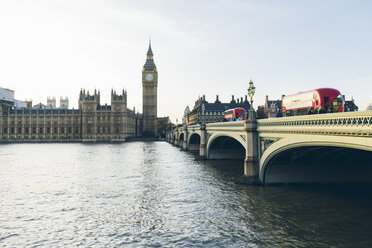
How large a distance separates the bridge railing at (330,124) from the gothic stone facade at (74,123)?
132 meters

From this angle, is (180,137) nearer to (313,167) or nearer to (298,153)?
(313,167)

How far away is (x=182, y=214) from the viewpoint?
19891mm

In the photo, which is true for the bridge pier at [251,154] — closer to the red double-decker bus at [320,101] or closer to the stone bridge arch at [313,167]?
the stone bridge arch at [313,167]

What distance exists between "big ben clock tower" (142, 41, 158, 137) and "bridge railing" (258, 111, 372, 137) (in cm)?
15099

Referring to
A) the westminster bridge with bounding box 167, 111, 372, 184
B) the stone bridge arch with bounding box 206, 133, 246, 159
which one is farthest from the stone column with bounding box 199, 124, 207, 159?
the westminster bridge with bounding box 167, 111, 372, 184

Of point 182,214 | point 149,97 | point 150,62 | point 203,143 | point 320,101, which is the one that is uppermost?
point 150,62

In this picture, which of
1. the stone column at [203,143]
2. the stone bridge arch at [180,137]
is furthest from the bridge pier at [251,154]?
the stone bridge arch at [180,137]

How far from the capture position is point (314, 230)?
16406 millimetres

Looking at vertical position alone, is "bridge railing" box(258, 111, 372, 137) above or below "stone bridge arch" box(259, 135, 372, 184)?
above

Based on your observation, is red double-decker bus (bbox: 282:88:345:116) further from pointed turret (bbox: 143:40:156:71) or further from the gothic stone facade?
pointed turret (bbox: 143:40:156:71)

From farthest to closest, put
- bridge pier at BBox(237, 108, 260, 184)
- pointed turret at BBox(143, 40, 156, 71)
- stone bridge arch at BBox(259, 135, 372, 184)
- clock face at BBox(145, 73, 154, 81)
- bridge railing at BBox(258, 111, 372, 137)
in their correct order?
pointed turret at BBox(143, 40, 156, 71), clock face at BBox(145, 73, 154, 81), bridge pier at BBox(237, 108, 260, 184), stone bridge arch at BBox(259, 135, 372, 184), bridge railing at BBox(258, 111, 372, 137)

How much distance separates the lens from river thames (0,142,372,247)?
15.6 m

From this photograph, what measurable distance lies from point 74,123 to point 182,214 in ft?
480

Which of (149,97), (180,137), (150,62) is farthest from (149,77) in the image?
(180,137)
